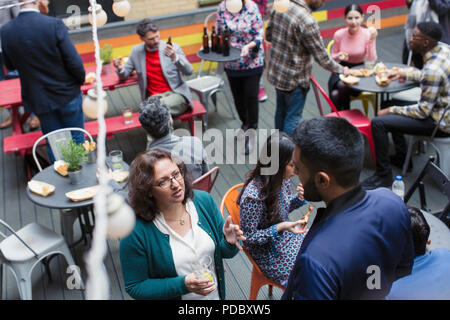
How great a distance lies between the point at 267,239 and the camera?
2.43 metres

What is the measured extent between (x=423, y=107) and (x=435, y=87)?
0.69 feet

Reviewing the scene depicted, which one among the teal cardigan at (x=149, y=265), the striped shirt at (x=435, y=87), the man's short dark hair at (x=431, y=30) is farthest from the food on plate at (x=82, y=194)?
the man's short dark hair at (x=431, y=30)

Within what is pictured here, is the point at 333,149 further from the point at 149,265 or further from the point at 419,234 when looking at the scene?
the point at 149,265

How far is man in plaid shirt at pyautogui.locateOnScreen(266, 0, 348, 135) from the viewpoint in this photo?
3824mm

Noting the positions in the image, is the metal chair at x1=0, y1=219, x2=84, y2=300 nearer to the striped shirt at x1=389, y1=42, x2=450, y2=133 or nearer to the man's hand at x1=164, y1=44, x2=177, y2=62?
the man's hand at x1=164, y1=44, x2=177, y2=62

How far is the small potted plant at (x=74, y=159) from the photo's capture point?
3148 millimetres

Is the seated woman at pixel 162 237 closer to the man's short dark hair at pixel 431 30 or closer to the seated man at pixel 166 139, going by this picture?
the seated man at pixel 166 139

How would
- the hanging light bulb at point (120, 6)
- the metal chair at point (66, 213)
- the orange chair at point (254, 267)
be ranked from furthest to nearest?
the metal chair at point (66, 213) → the orange chair at point (254, 267) → the hanging light bulb at point (120, 6)

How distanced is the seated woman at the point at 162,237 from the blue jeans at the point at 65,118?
2229 millimetres

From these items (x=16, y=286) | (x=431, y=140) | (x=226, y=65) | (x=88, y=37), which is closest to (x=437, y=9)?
(x=431, y=140)

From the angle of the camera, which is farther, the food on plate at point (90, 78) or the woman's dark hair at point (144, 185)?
the food on plate at point (90, 78)

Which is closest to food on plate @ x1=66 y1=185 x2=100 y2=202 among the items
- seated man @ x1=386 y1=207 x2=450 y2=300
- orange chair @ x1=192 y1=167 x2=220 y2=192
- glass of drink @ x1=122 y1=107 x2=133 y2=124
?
orange chair @ x1=192 y1=167 x2=220 y2=192

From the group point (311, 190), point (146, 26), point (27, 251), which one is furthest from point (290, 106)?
point (311, 190)

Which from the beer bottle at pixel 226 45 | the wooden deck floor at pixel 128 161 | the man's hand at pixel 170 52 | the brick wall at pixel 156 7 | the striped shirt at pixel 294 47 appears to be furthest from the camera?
the brick wall at pixel 156 7
